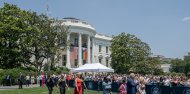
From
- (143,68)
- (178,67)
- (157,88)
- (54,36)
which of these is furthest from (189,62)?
(157,88)

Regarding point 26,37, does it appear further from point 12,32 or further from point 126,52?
point 126,52

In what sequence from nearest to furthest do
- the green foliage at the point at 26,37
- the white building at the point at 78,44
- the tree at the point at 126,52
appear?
the green foliage at the point at 26,37 → the tree at the point at 126,52 → the white building at the point at 78,44

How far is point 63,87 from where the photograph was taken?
27938 millimetres

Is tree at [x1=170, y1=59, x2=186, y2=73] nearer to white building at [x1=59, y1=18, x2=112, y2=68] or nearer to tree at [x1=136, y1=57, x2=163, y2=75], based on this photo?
tree at [x1=136, y1=57, x2=163, y2=75]

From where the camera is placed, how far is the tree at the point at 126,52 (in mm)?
85500

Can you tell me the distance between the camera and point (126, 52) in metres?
85.8

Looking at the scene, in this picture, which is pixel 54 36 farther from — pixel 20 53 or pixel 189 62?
pixel 189 62

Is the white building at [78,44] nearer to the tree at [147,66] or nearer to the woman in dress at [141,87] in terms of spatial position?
the tree at [147,66]

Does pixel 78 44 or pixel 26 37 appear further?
pixel 78 44

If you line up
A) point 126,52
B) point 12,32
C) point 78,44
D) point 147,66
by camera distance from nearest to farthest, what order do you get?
1. point 12,32
2. point 126,52
3. point 147,66
4. point 78,44

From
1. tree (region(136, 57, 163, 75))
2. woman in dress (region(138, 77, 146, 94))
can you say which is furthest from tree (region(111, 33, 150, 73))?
woman in dress (region(138, 77, 146, 94))

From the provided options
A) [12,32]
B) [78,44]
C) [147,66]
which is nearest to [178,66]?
[147,66]

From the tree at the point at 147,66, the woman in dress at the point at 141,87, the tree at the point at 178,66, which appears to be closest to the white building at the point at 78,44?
the tree at the point at 147,66

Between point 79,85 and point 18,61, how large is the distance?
43391mm
